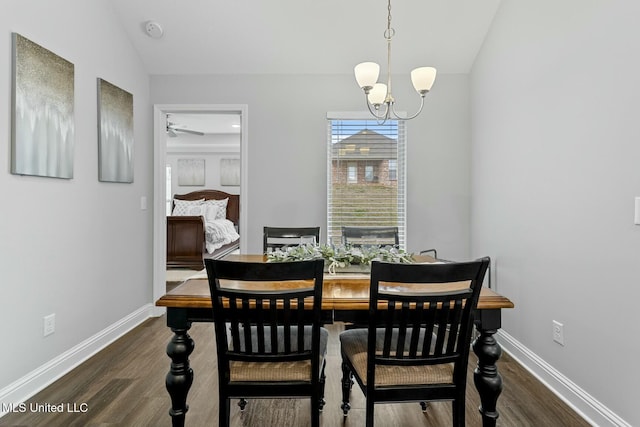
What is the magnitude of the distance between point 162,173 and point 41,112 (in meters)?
1.53

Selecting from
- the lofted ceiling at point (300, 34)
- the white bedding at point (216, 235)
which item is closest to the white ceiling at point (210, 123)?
the white bedding at point (216, 235)

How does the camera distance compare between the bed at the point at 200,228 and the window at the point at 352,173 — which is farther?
the bed at the point at 200,228

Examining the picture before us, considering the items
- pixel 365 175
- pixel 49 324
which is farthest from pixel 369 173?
pixel 49 324

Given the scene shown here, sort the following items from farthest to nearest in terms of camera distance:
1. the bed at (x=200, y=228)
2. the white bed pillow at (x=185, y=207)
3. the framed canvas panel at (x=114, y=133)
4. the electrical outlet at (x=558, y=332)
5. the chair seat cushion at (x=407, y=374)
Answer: the white bed pillow at (x=185, y=207) < the bed at (x=200, y=228) < the framed canvas panel at (x=114, y=133) < the electrical outlet at (x=558, y=332) < the chair seat cushion at (x=407, y=374)

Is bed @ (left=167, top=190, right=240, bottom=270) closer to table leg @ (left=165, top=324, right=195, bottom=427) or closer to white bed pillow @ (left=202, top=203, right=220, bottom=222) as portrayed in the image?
white bed pillow @ (left=202, top=203, right=220, bottom=222)

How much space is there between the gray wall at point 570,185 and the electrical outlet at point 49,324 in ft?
10.3

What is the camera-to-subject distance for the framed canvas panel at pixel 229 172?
8.25 metres

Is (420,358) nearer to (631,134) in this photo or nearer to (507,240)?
(631,134)

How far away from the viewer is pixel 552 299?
92.8 inches

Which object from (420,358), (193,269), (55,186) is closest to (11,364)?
(55,186)

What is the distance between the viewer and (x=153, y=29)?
3.26 metres

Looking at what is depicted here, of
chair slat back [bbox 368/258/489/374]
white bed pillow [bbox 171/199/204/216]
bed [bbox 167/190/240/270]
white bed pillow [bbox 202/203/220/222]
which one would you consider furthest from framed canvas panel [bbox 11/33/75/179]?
white bed pillow [bbox 171/199/204/216]

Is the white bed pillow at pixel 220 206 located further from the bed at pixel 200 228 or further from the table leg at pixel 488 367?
the table leg at pixel 488 367

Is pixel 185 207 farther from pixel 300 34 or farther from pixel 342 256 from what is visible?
pixel 342 256
